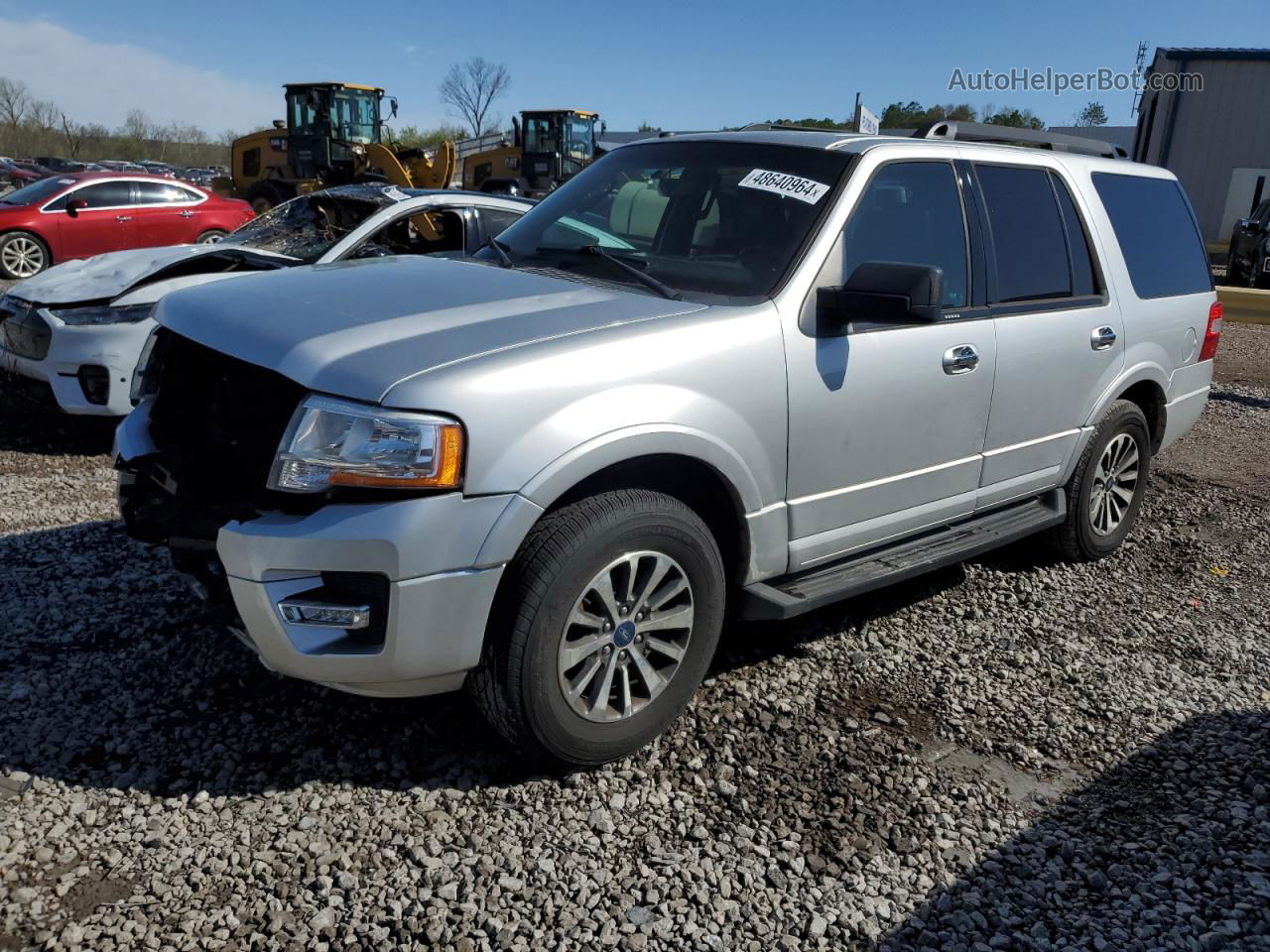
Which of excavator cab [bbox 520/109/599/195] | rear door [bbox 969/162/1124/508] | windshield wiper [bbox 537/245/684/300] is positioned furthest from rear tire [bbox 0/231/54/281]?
rear door [bbox 969/162/1124/508]

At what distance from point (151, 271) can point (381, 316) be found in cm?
400

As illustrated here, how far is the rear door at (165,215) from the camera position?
1478 centimetres

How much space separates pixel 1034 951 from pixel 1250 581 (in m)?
3.39

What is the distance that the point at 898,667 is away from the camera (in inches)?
155

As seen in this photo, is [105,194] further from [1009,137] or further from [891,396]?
[891,396]

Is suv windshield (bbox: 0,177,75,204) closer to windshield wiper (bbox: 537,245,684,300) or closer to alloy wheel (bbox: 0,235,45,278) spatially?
alloy wheel (bbox: 0,235,45,278)

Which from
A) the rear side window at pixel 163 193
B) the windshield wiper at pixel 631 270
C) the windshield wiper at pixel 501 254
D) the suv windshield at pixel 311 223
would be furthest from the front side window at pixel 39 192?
the windshield wiper at pixel 631 270

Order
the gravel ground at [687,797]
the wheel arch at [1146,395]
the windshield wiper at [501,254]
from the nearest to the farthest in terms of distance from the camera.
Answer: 1. the gravel ground at [687,797]
2. the windshield wiper at [501,254]
3. the wheel arch at [1146,395]

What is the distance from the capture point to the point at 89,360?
18.9 feet

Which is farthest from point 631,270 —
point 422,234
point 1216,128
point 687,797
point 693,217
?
point 1216,128

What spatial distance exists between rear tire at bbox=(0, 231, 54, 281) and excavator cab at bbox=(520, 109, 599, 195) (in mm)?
11225

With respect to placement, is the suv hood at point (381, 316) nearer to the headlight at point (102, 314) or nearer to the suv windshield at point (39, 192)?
the headlight at point (102, 314)

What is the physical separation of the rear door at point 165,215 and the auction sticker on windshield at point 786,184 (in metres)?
13.2

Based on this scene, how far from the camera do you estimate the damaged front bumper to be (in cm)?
255
